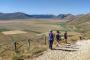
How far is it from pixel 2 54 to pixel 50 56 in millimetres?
5529

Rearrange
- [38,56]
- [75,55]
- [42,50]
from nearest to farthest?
[75,55], [38,56], [42,50]

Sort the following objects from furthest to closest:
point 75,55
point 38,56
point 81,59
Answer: point 38,56
point 75,55
point 81,59

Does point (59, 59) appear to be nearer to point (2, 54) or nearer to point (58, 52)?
point (58, 52)

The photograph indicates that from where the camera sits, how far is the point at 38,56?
23.3m

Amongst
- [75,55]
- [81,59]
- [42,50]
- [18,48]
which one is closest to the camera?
[81,59]

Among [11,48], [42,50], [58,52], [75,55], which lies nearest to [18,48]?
[11,48]

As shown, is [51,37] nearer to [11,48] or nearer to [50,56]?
[50,56]

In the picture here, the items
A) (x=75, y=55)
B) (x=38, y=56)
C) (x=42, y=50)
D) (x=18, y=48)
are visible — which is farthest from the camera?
(x=18, y=48)

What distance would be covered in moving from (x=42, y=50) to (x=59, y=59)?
14.1ft

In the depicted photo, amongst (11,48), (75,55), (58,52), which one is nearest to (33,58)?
(58,52)

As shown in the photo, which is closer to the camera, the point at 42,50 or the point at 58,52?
the point at 58,52

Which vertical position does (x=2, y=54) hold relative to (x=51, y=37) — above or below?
below

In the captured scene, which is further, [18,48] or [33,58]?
[18,48]

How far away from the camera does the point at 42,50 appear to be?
83.0ft
